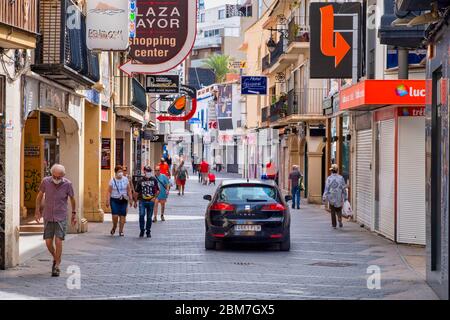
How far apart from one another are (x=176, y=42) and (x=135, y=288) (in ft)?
39.7

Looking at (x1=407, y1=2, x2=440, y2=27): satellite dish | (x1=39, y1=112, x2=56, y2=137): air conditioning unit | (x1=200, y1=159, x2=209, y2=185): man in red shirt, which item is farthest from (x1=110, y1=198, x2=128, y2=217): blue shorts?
(x1=200, y1=159, x2=209, y2=185): man in red shirt

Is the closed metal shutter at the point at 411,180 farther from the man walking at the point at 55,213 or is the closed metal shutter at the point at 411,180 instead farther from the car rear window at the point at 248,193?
the man walking at the point at 55,213

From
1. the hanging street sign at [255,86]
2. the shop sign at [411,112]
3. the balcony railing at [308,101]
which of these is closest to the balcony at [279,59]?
the hanging street sign at [255,86]

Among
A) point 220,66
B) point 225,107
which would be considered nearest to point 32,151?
point 225,107

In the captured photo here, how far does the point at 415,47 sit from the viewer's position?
17.5 meters

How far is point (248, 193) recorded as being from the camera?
1934cm

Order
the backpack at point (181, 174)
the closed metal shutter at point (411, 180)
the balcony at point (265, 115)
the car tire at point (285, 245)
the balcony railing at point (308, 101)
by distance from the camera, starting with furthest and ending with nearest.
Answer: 1. the balcony at point (265, 115)
2. the backpack at point (181, 174)
3. the balcony railing at point (308, 101)
4. the closed metal shutter at point (411, 180)
5. the car tire at point (285, 245)

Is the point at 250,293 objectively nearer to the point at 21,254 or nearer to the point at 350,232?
the point at 21,254

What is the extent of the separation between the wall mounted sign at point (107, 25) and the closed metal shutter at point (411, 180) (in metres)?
6.42

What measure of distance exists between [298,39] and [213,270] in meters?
27.0

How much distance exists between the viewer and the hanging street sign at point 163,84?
38.9 meters

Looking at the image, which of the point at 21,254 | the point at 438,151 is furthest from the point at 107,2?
the point at 438,151

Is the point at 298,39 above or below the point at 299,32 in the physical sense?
below

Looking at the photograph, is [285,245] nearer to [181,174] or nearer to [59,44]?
[59,44]
